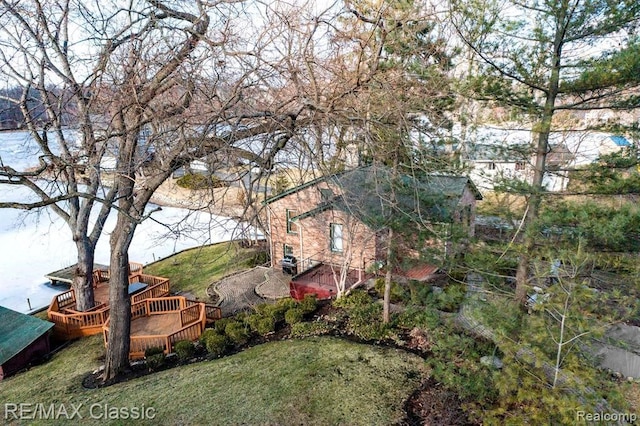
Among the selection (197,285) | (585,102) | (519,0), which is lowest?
(197,285)

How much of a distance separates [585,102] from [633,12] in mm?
1232

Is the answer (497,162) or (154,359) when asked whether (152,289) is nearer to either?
(154,359)

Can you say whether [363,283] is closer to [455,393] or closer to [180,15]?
[455,393]

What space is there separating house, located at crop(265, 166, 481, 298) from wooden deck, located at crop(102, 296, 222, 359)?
3.00m

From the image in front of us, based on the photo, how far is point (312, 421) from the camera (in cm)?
612

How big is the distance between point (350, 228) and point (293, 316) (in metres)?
3.30

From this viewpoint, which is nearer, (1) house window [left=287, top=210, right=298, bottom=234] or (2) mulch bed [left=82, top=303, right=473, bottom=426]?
(2) mulch bed [left=82, top=303, right=473, bottom=426]

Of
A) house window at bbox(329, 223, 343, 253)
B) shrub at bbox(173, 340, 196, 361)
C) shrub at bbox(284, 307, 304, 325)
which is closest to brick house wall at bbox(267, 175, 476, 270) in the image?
house window at bbox(329, 223, 343, 253)

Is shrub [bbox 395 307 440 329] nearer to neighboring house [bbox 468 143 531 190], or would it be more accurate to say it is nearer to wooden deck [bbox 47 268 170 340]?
neighboring house [bbox 468 143 531 190]

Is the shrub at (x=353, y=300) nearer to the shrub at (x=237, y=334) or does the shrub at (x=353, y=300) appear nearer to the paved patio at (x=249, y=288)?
the shrub at (x=237, y=334)

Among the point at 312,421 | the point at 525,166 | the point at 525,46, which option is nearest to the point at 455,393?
the point at 312,421

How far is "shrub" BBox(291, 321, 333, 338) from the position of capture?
941cm

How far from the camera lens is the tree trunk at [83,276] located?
12477mm

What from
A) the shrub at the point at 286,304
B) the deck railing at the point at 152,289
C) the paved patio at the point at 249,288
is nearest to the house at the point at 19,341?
the deck railing at the point at 152,289
